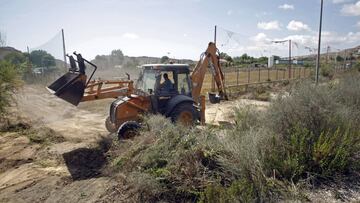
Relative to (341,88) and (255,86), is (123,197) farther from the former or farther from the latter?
(255,86)

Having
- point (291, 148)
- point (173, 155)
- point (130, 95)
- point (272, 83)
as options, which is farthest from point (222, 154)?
point (272, 83)

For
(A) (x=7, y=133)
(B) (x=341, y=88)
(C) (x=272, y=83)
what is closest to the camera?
(B) (x=341, y=88)

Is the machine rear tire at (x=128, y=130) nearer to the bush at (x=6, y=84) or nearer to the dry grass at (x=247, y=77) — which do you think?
the bush at (x=6, y=84)

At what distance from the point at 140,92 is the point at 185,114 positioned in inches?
61.5

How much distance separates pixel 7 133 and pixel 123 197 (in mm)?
7428

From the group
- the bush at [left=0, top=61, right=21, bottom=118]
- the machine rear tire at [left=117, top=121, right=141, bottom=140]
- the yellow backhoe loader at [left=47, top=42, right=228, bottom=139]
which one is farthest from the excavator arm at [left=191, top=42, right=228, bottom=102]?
the bush at [left=0, top=61, right=21, bottom=118]

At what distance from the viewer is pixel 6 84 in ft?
33.5

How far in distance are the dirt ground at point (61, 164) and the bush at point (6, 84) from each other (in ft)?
3.37

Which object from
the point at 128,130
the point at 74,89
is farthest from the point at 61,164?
the point at 74,89

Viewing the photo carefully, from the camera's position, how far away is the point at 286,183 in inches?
166

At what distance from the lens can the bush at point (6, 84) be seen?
10.1 m

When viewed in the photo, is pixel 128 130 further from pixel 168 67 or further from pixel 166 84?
pixel 168 67

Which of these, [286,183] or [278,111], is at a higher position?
[278,111]

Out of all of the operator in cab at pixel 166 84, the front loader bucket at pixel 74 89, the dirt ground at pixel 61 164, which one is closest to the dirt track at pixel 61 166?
the dirt ground at pixel 61 164
